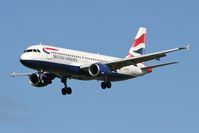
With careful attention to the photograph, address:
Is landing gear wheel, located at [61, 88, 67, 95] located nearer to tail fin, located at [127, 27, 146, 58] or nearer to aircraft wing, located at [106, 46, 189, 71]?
aircraft wing, located at [106, 46, 189, 71]

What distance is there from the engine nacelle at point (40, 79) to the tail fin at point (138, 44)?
17446 mm

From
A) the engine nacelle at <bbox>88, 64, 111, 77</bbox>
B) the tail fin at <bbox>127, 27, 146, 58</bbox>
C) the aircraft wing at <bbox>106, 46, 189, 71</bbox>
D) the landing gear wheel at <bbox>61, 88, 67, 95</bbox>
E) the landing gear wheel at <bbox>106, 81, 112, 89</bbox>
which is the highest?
the tail fin at <bbox>127, 27, 146, 58</bbox>

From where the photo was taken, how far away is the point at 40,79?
10494 centimetres

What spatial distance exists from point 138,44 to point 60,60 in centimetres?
2299

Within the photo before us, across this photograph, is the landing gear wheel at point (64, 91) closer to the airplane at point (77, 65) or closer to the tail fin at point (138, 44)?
the airplane at point (77, 65)

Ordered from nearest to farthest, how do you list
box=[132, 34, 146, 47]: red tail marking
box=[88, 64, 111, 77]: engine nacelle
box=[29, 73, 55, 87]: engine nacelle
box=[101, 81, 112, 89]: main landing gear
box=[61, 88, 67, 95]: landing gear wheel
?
box=[88, 64, 111, 77]: engine nacelle, box=[29, 73, 55, 87]: engine nacelle, box=[101, 81, 112, 89]: main landing gear, box=[61, 88, 67, 95]: landing gear wheel, box=[132, 34, 146, 47]: red tail marking

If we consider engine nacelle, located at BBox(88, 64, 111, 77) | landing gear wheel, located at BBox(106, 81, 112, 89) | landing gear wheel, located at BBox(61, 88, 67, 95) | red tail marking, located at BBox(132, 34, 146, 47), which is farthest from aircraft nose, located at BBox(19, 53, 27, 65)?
red tail marking, located at BBox(132, 34, 146, 47)

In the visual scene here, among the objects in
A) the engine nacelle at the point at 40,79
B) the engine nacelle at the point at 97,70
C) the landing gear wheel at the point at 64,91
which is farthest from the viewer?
the landing gear wheel at the point at 64,91

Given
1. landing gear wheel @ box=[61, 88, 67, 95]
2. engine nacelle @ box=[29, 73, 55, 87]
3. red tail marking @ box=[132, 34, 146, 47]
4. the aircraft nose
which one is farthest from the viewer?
red tail marking @ box=[132, 34, 146, 47]

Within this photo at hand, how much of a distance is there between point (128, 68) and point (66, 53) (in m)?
11.8

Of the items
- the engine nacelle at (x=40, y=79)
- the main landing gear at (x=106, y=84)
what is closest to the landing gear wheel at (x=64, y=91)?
the engine nacelle at (x=40, y=79)

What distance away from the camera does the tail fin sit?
119500 mm

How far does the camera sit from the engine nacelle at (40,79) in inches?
4144

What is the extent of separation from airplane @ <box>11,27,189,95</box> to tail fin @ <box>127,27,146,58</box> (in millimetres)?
8294
